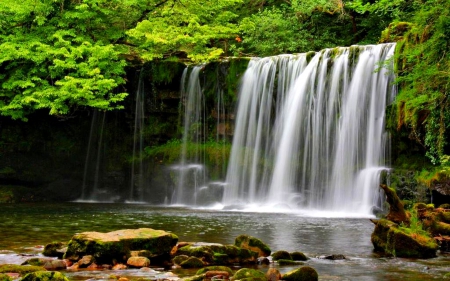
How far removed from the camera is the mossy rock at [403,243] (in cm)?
977

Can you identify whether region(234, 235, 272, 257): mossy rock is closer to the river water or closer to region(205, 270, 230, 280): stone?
the river water

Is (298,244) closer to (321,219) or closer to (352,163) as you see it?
(321,219)

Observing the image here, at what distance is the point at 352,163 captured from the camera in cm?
1916

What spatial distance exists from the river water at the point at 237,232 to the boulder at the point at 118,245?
2.06 ft

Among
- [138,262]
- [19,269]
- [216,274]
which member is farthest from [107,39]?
[216,274]

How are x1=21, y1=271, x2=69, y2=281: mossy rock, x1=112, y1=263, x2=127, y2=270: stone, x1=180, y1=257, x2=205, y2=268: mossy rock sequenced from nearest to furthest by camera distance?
x1=21, y1=271, x2=69, y2=281: mossy rock, x1=112, y1=263, x2=127, y2=270: stone, x1=180, y1=257, x2=205, y2=268: mossy rock

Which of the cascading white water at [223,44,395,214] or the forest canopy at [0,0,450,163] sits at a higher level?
the forest canopy at [0,0,450,163]

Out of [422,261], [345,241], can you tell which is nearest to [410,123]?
[345,241]

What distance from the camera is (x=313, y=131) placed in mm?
20797

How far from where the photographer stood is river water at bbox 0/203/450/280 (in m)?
8.47

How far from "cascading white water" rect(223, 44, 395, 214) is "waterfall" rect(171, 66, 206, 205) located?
1.88 metres

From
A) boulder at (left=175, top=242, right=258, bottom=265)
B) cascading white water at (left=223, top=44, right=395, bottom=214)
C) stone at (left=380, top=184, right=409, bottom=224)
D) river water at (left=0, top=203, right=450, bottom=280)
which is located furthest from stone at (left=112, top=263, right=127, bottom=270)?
cascading white water at (left=223, top=44, right=395, bottom=214)

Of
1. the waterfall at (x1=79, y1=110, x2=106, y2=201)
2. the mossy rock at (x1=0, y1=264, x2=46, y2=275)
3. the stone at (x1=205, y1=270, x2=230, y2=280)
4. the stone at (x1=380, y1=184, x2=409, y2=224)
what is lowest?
the mossy rock at (x1=0, y1=264, x2=46, y2=275)

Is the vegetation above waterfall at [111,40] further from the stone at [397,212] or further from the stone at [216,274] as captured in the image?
the stone at [216,274]
